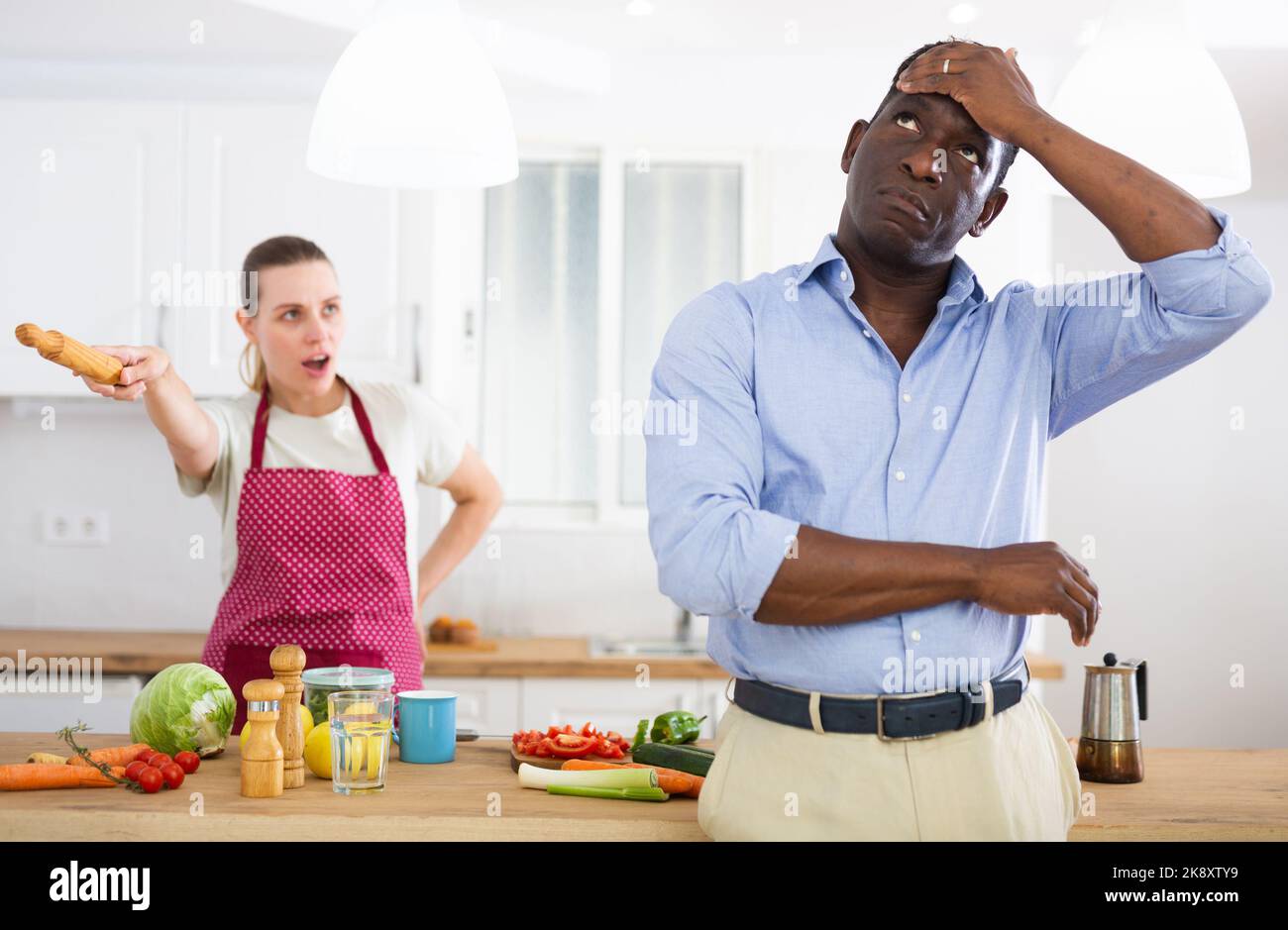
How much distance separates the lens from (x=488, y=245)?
13.6ft

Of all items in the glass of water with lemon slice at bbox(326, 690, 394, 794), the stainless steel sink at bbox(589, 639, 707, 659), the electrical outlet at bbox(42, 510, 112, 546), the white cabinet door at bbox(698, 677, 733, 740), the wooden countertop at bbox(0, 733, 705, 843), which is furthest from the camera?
the electrical outlet at bbox(42, 510, 112, 546)

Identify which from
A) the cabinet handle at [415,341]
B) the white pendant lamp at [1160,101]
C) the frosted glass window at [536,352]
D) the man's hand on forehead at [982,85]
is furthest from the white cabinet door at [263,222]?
the man's hand on forehead at [982,85]

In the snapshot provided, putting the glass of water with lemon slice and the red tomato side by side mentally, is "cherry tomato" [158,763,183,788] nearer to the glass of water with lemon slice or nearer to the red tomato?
the glass of water with lemon slice

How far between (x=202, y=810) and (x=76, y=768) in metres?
0.24

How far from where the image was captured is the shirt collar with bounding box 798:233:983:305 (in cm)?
146

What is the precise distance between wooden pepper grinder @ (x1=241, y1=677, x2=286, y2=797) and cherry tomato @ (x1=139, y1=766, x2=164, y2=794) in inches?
4.4

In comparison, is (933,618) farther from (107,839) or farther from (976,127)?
(107,839)

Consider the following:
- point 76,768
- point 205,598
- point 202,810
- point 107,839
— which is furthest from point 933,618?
point 205,598

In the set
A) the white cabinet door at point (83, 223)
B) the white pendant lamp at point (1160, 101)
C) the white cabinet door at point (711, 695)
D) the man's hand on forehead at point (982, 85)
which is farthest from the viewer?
the white cabinet door at point (83, 223)

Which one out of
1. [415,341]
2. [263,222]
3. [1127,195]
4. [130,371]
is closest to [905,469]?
[1127,195]

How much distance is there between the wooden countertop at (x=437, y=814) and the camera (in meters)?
1.55

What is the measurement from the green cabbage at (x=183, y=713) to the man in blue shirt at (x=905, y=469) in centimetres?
81

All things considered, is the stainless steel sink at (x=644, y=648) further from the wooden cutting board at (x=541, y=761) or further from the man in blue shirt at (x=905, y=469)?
the man in blue shirt at (x=905, y=469)

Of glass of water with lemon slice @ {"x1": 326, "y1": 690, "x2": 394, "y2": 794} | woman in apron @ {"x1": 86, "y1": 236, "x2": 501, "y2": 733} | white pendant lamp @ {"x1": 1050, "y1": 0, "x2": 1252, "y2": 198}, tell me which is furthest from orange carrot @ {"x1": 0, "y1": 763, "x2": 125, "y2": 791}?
white pendant lamp @ {"x1": 1050, "y1": 0, "x2": 1252, "y2": 198}
